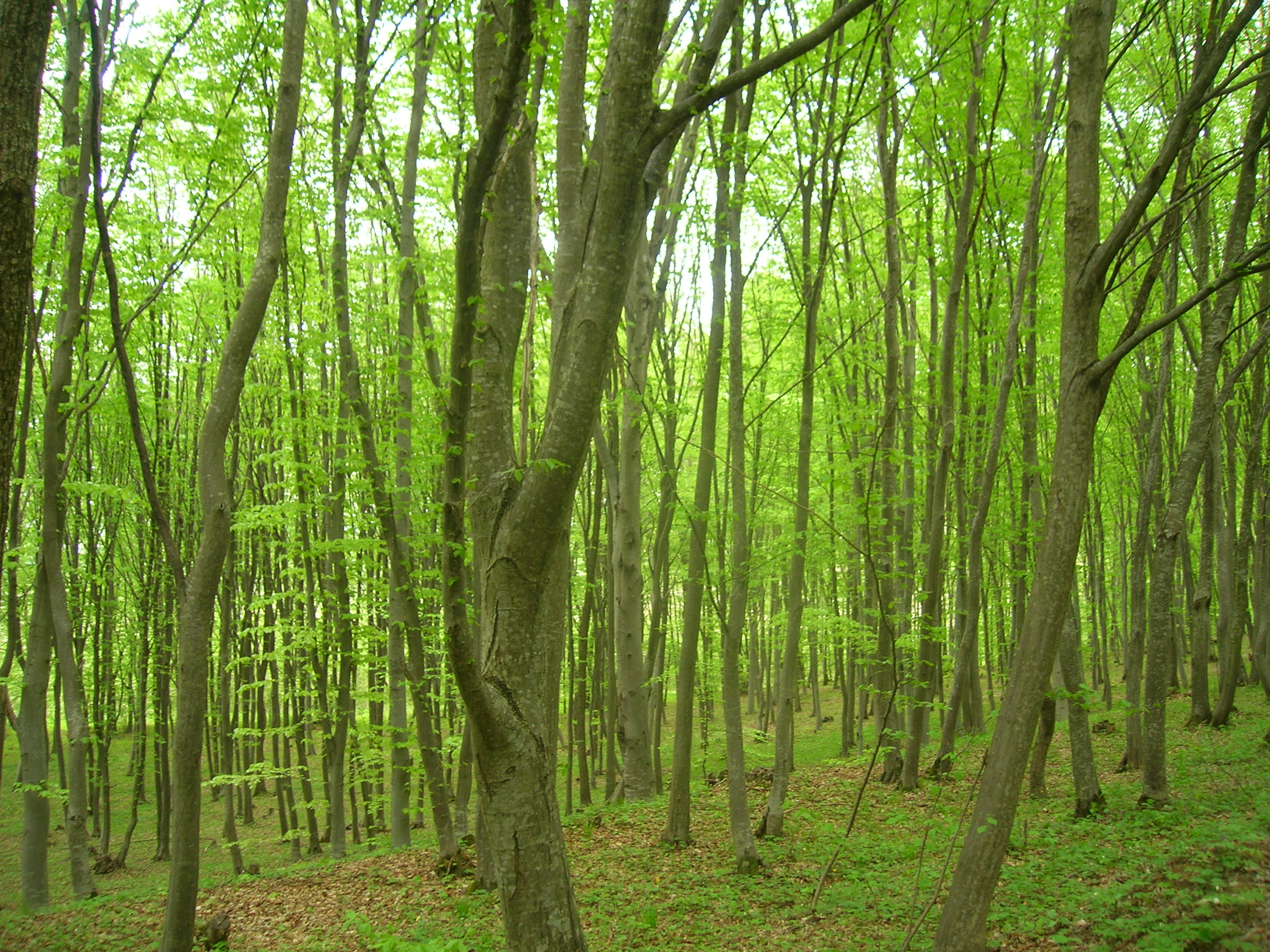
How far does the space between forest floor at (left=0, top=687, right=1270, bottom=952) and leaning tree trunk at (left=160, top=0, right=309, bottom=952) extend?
134 cm

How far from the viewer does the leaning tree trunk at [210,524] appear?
4.31 m

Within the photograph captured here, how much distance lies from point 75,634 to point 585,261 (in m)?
13.4

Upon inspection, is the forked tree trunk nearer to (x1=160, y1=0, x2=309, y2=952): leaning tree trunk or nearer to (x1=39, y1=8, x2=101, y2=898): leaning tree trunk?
(x1=160, y1=0, x2=309, y2=952): leaning tree trunk

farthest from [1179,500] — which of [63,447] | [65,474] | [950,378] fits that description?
[63,447]

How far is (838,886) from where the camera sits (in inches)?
223

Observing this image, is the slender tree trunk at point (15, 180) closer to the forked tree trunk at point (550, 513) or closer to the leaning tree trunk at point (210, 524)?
the forked tree trunk at point (550, 513)

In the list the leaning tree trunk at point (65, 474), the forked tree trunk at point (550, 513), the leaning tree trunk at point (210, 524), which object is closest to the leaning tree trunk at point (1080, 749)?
the forked tree trunk at point (550, 513)

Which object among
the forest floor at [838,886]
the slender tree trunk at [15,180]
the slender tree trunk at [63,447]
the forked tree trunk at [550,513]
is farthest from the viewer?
the slender tree trunk at [63,447]

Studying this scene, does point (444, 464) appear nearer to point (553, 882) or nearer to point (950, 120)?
point (553, 882)

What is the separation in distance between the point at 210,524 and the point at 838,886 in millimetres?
5181

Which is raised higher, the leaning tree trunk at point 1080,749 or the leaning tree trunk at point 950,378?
the leaning tree trunk at point 950,378

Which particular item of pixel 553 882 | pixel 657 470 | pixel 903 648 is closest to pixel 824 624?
pixel 903 648

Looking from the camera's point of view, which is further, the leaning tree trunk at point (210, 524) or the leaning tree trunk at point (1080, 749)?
the leaning tree trunk at point (1080, 749)

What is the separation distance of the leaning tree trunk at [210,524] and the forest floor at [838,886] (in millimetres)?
1339
